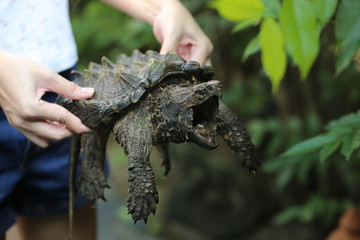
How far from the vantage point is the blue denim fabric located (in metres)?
1.06

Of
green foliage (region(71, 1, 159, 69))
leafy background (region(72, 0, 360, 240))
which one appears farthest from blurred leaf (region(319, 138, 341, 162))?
green foliage (region(71, 1, 159, 69))

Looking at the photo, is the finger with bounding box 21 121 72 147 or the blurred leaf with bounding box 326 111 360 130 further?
the blurred leaf with bounding box 326 111 360 130

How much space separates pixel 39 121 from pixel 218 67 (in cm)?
213

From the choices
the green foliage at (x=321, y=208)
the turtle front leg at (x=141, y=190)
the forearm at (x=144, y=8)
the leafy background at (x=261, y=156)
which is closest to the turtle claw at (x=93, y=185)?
the turtle front leg at (x=141, y=190)

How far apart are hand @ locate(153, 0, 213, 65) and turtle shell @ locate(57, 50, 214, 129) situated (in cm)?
13

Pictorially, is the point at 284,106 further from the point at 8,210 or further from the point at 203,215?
the point at 8,210

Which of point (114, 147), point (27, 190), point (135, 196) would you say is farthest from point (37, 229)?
point (114, 147)

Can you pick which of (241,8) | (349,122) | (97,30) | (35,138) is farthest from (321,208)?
(97,30)

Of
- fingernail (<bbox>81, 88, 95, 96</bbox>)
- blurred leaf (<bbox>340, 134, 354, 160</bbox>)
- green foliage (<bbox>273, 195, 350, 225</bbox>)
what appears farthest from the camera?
green foliage (<bbox>273, 195, 350, 225</bbox>)

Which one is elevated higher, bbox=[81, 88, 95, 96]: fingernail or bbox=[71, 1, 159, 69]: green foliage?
bbox=[81, 88, 95, 96]: fingernail

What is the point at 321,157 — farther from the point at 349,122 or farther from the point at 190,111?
the point at 190,111

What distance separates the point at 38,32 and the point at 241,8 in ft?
1.41

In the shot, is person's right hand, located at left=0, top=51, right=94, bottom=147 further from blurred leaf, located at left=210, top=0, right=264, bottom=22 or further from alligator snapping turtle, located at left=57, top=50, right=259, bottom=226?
blurred leaf, located at left=210, top=0, right=264, bottom=22

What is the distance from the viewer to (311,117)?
229 centimetres
